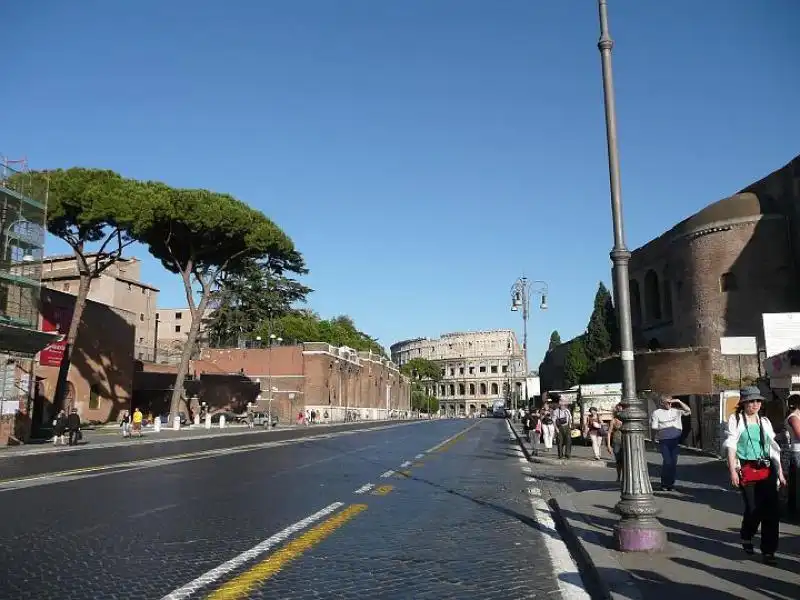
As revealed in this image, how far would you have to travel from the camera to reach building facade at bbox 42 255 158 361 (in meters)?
62.7

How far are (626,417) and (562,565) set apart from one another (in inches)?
63.3

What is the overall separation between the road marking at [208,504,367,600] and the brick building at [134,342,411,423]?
154 feet

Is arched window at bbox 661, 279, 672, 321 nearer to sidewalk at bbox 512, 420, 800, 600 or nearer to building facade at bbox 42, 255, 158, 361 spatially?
building facade at bbox 42, 255, 158, 361

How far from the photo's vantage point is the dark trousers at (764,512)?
6.37 metres

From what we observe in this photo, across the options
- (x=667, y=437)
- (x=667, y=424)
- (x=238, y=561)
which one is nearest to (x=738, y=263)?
(x=667, y=424)

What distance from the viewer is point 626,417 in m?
7.39

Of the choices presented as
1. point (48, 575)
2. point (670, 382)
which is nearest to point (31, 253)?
point (48, 575)

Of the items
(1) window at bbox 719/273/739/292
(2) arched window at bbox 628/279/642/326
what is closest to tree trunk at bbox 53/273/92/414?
(1) window at bbox 719/273/739/292

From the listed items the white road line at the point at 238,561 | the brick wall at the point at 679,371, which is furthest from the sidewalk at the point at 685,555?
the brick wall at the point at 679,371

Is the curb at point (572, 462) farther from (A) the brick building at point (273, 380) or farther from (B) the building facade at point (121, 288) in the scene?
(B) the building facade at point (121, 288)

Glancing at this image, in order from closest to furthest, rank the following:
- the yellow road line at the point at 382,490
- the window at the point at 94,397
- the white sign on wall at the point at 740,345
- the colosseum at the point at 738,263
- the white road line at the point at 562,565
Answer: the white road line at the point at 562,565, the yellow road line at the point at 382,490, the white sign on wall at the point at 740,345, the window at the point at 94,397, the colosseum at the point at 738,263

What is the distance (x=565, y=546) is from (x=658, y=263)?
57716mm

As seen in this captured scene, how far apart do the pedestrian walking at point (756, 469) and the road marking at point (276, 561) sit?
416cm

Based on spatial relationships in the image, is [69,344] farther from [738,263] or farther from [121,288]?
Answer: [738,263]
